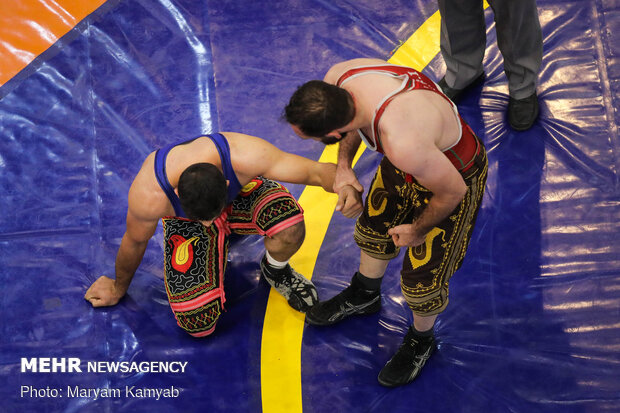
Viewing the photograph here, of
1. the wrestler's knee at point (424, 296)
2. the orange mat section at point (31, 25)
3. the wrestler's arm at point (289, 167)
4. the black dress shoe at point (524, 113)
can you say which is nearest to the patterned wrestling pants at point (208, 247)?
the wrestler's arm at point (289, 167)

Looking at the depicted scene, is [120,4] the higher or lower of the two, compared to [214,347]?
higher

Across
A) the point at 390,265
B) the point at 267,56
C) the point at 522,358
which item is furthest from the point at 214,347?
the point at 267,56

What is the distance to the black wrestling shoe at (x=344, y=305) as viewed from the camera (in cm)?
369

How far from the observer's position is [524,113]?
426cm

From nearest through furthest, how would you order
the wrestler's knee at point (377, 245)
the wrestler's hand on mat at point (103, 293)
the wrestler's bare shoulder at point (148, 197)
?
the wrestler's bare shoulder at point (148, 197) → the wrestler's knee at point (377, 245) → the wrestler's hand on mat at point (103, 293)

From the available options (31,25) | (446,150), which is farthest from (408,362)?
(31,25)

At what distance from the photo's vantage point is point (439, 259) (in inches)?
120

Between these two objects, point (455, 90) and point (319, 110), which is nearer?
point (319, 110)

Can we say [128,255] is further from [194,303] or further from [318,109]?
[318,109]

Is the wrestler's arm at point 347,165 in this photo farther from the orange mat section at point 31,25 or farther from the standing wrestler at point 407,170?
the orange mat section at point 31,25

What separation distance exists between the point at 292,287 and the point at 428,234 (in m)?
1.09

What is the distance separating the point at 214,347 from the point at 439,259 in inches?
55.6

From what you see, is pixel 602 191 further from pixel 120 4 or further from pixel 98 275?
pixel 120 4

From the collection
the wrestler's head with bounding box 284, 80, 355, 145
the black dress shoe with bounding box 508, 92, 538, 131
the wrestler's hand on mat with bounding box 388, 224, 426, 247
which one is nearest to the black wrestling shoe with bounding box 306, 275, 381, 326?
the wrestler's hand on mat with bounding box 388, 224, 426, 247
